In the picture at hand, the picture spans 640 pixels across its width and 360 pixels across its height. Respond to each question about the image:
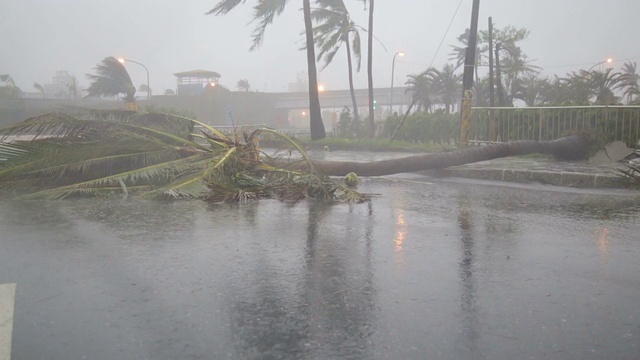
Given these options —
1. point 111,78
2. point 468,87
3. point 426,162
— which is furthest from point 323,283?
point 111,78

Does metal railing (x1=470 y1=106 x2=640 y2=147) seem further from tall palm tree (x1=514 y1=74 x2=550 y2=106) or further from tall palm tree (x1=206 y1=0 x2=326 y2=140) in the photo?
tall palm tree (x1=514 y1=74 x2=550 y2=106)

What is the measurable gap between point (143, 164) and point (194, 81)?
64485 millimetres

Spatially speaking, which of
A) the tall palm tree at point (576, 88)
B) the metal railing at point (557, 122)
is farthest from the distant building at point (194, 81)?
the metal railing at point (557, 122)

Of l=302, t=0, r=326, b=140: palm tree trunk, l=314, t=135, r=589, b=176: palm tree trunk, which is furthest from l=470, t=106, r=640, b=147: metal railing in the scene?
l=302, t=0, r=326, b=140: palm tree trunk

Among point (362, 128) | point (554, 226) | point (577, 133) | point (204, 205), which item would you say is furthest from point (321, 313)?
point (362, 128)

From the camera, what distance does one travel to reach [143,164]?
8641 mm

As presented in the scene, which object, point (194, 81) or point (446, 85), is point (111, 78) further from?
point (194, 81)

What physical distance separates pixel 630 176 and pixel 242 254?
24.5 feet

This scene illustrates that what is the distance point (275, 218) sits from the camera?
653cm

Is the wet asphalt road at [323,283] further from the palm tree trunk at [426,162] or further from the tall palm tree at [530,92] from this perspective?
the tall palm tree at [530,92]

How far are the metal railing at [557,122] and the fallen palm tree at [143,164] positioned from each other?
830cm

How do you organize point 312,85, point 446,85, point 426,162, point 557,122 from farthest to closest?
point 446,85
point 312,85
point 557,122
point 426,162

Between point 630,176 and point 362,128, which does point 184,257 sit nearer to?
point 630,176

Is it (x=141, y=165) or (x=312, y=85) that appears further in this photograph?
(x=312, y=85)
